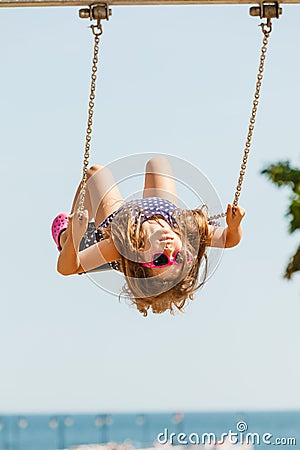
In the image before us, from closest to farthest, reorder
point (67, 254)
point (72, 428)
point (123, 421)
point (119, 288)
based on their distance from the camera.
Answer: point (67, 254), point (119, 288), point (72, 428), point (123, 421)

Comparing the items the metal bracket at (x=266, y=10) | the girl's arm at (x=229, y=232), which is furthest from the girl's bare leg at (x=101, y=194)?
the metal bracket at (x=266, y=10)

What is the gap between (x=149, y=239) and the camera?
18.3 feet

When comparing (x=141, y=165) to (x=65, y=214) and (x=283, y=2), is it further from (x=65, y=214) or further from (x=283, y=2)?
(x=283, y=2)

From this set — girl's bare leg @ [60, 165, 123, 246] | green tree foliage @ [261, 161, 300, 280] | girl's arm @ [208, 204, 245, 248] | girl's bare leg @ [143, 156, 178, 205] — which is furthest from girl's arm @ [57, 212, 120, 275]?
green tree foliage @ [261, 161, 300, 280]

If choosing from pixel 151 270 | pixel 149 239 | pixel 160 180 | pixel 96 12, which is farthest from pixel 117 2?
pixel 151 270

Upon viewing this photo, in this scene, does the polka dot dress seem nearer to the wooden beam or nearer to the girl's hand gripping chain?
the girl's hand gripping chain

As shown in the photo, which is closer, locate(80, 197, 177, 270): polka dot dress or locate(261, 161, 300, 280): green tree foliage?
locate(80, 197, 177, 270): polka dot dress

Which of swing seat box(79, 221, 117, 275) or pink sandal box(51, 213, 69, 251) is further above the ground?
pink sandal box(51, 213, 69, 251)

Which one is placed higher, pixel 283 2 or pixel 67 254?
pixel 283 2

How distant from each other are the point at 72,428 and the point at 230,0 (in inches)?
3623

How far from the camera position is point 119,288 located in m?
5.84

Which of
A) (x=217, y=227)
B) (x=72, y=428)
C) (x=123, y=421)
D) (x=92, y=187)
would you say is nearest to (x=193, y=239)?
(x=217, y=227)

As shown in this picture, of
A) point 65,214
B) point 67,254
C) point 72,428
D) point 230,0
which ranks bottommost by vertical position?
point 67,254

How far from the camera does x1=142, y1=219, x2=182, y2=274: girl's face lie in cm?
556
